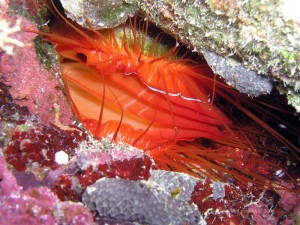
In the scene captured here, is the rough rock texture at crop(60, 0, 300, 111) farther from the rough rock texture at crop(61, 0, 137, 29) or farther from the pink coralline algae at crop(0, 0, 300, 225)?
the pink coralline algae at crop(0, 0, 300, 225)

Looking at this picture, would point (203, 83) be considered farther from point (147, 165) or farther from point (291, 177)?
point (291, 177)

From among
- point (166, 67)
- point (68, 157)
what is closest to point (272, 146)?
point (166, 67)

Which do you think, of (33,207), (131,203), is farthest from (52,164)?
(131,203)

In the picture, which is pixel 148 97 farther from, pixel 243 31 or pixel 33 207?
pixel 33 207

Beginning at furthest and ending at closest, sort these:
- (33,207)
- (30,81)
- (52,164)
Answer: (30,81) < (52,164) < (33,207)

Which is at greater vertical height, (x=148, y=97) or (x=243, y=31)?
(x=243, y=31)

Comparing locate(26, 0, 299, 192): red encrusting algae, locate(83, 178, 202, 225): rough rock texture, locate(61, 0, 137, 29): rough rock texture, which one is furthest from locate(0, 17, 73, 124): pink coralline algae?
locate(83, 178, 202, 225): rough rock texture
